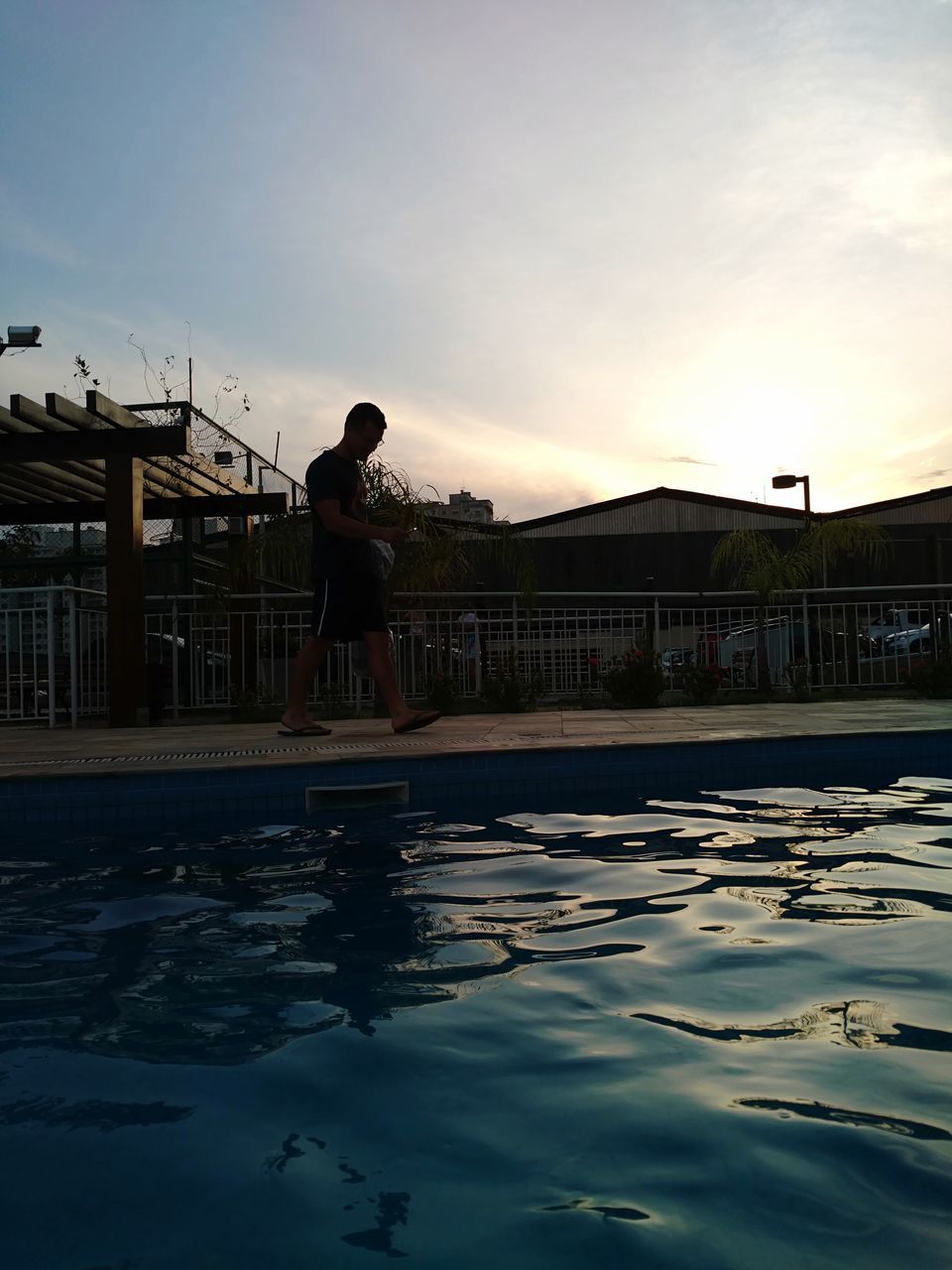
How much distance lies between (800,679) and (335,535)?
601 cm

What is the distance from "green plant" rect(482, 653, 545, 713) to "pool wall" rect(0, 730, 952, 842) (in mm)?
3667

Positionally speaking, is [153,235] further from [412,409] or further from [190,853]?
[190,853]

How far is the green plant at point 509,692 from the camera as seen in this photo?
911cm

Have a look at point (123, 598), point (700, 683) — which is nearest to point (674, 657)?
point (700, 683)

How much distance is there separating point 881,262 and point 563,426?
566 cm

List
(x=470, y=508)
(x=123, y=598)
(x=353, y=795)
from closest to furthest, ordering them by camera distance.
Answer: (x=353, y=795) → (x=123, y=598) → (x=470, y=508)

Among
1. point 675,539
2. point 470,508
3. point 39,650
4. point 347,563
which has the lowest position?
point 39,650

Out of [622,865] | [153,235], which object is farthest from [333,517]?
[153,235]

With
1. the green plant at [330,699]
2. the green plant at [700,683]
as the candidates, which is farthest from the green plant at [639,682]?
the green plant at [330,699]

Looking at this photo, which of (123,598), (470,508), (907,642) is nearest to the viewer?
(123,598)

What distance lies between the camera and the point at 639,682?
9.27 m

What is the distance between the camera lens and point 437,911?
285cm

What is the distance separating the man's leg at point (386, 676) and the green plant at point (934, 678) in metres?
5.58

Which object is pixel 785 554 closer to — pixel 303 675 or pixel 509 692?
pixel 509 692
